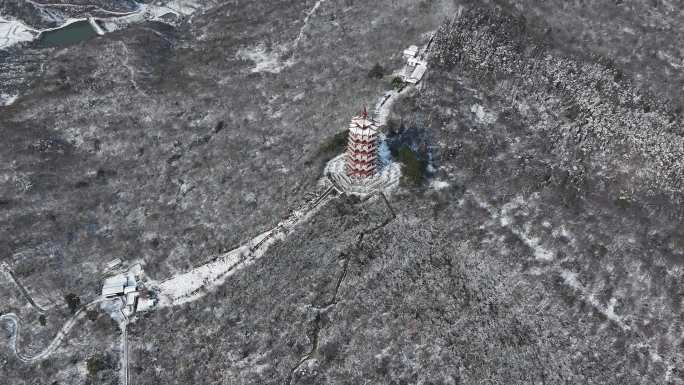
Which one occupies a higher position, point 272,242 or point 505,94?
point 505,94

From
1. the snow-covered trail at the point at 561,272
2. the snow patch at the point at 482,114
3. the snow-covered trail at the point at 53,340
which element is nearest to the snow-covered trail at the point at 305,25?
the snow patch at the point at 482,114

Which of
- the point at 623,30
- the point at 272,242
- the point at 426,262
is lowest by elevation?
the point at 272,242

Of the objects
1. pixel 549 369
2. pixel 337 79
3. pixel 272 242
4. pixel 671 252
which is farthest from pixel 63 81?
pixel 671 252

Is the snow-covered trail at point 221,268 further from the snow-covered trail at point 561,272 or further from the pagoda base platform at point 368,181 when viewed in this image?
the snow-covered trail at point 561,272

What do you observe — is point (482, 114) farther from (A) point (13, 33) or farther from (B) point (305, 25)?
(A) point (13, 33)

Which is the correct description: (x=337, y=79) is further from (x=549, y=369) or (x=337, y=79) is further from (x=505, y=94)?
(x=549, y=369)

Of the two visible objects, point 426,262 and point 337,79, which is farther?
point 337,79

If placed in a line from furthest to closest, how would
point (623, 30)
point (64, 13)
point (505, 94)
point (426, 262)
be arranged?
point (64, 13) → point (623, 30) → point (505, 94) → point (426, 262)

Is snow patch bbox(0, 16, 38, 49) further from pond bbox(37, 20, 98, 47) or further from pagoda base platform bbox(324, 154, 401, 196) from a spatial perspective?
pagoda base platform bbox(324, 154, 401, 196)
